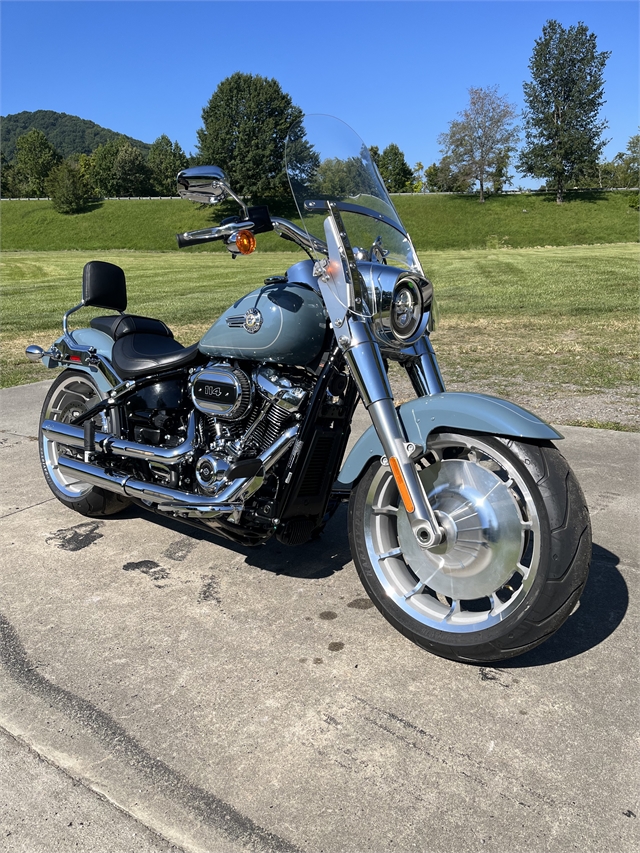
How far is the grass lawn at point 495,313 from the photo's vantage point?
8609mm

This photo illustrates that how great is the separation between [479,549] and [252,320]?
1.36 m

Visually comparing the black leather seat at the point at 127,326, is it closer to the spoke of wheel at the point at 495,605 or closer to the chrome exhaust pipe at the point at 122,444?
the chrome exhaust pipe at the point at 122,444

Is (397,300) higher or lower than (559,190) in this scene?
lower

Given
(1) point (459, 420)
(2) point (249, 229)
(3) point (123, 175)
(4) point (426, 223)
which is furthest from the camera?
(3) point (123, 175)

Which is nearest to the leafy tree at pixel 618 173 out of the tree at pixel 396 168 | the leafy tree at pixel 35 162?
the tree at pixel 396 168

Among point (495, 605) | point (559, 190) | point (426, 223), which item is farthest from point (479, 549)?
point (559, 190)

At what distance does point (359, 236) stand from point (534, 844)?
2297 mm

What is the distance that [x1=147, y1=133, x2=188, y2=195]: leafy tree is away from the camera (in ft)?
278

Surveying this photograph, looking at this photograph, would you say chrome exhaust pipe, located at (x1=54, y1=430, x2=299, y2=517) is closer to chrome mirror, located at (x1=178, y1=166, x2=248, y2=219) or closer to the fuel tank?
the fuel tank

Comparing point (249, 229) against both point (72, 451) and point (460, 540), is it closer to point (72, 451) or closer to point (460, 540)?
point (460, 540)

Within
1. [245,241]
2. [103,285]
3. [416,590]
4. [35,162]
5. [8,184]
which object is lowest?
[416,590]

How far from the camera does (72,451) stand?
432cm

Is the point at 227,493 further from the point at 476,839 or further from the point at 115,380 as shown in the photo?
the point at 476,839

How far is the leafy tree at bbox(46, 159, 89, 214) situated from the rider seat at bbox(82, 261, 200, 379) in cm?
6785
